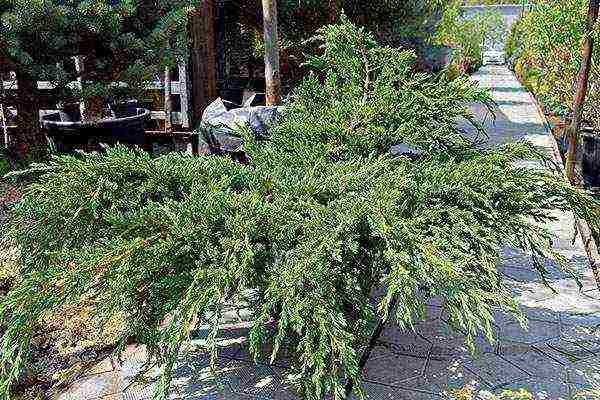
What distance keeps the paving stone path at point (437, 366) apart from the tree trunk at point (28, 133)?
3.33 meters

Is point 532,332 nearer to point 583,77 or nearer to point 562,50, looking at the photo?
point 583,77

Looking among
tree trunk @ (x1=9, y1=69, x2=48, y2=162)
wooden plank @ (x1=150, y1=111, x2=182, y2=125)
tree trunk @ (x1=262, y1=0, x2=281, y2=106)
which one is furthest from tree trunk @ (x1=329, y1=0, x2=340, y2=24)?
tree trunk @ (x1=9, y1=69, x2=48, y2=162)

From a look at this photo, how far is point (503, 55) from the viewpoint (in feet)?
79.2

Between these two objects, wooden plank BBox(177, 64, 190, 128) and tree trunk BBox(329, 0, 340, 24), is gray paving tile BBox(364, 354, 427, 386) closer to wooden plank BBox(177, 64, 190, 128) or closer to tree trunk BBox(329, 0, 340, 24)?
wooden plank BBox(177, 64, 190, 128)

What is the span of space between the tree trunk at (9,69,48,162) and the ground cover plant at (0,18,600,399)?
314 cm

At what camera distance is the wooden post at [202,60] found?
6.98 metres

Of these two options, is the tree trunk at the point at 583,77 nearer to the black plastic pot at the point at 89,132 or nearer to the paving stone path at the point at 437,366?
the paving stone path at the point at 437,366

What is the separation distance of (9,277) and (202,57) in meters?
4.12

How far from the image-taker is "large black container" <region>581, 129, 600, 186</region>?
564cm

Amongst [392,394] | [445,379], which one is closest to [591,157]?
[445,379]

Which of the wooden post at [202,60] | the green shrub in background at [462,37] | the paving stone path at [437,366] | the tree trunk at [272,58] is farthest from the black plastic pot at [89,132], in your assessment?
the green shrub in background at [462,37]

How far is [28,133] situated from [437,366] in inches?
175

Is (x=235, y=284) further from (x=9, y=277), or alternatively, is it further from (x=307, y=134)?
(x=9, y=277)

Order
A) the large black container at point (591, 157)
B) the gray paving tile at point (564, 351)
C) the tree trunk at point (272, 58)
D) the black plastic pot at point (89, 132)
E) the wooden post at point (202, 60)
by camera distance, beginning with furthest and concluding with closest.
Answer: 1. the wooden post at point (202, 60)
2. the large black container at point (591, 157)
3. the black plastic pot at point (89, 132)
4. the tree trunk at point (272, 58)
5. the gray paving tile at point (564, 351)
